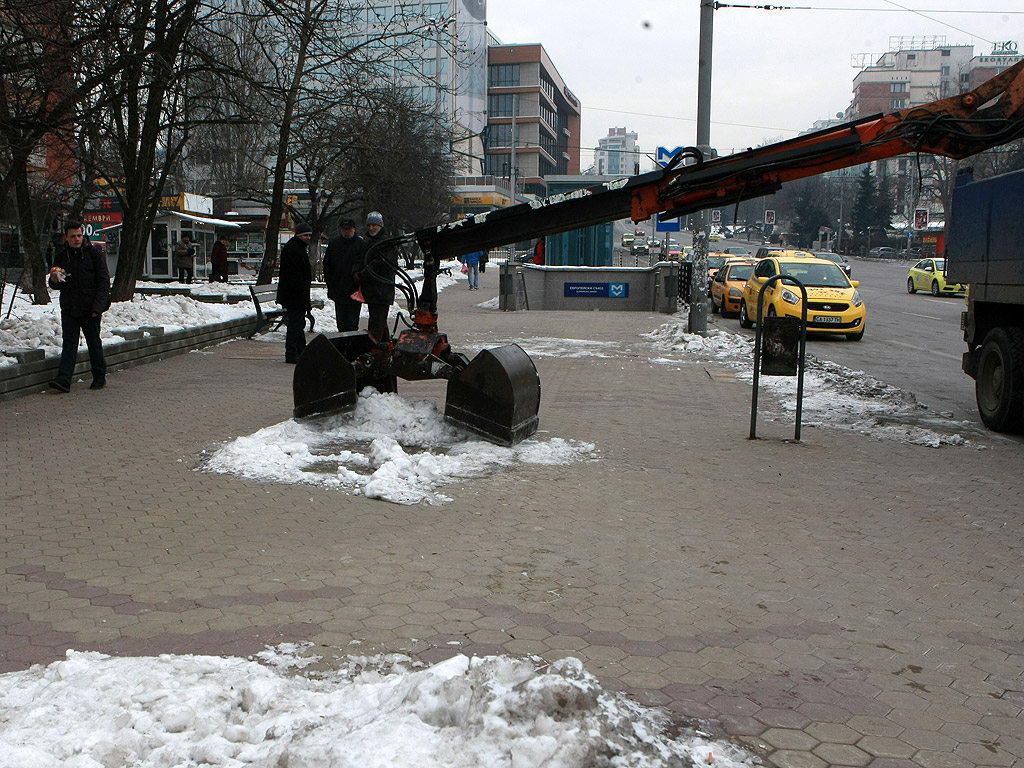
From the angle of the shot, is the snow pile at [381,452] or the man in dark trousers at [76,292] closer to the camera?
the snow pile at [381,452]

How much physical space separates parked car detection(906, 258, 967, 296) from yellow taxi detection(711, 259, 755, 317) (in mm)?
12463

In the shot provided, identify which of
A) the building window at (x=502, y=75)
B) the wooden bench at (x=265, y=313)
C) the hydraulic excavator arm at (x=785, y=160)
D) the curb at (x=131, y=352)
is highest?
the building window at (x=502, y=75)

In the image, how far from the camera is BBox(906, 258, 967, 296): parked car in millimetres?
36906

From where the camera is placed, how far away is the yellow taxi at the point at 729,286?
2602 cm

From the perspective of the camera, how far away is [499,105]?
341 ft

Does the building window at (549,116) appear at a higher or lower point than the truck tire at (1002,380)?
higher

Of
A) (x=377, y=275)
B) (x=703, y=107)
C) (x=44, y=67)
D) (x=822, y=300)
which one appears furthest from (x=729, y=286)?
(x=44, y=67)

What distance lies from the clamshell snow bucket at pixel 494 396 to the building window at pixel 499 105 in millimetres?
98850

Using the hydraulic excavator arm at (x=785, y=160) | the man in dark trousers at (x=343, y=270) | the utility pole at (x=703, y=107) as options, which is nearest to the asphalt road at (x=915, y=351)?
the utility pole at (x=703, y=107)

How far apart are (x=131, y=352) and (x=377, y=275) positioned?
18.9ft

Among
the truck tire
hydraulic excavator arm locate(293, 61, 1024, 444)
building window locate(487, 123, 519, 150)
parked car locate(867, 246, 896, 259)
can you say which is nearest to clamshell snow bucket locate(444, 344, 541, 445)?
hydraulic excavator arm locate(293, 61, 1024, 444)

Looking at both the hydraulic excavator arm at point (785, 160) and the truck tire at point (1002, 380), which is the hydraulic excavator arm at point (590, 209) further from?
the truck tire at point (1002, 380)

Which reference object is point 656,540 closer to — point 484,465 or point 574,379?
point 484,465

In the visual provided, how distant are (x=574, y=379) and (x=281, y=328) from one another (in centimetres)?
829
